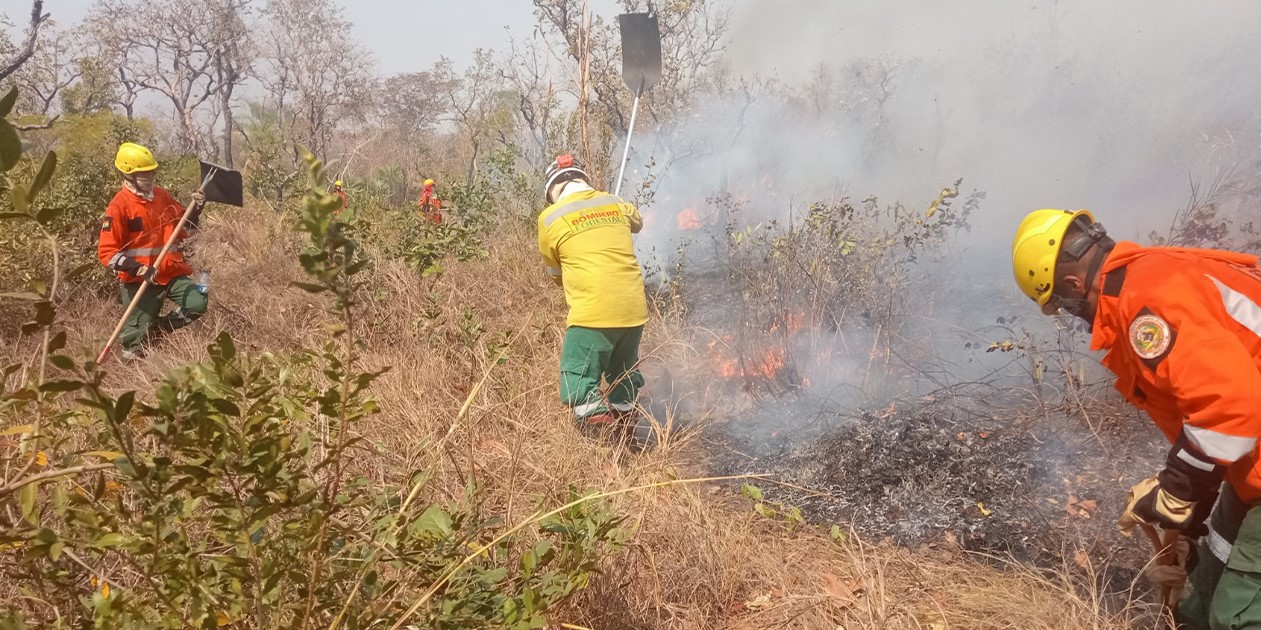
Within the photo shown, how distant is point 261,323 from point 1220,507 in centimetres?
595

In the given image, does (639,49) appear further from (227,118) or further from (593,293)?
(227,118)

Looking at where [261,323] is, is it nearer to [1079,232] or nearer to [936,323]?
[936,323]

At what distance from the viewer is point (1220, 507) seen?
212 centimetres

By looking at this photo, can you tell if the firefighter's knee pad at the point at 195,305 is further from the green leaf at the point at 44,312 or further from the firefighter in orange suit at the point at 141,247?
the green leaf at the point at 44,312

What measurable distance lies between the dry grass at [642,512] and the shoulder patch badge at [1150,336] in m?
0.72

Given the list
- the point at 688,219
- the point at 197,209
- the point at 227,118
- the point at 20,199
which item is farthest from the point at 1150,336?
the point at 227,118

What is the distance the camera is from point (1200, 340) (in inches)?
69.9

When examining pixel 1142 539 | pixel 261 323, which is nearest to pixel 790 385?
pixel 1142 539

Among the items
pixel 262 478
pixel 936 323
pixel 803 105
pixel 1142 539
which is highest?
pixel 803 105

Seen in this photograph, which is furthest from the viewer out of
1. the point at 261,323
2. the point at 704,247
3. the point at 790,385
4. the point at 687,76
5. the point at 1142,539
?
the point at 687,76

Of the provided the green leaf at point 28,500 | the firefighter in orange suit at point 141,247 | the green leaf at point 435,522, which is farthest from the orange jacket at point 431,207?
the green leaf at point 28,500

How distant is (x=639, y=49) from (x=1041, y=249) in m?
4.71

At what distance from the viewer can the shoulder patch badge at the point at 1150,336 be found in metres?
1.84

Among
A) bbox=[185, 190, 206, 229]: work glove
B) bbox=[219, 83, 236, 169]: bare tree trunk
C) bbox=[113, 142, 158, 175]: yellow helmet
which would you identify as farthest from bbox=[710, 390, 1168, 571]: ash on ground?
bbox=[219, 83, 236, 169]: bare tree trunk
